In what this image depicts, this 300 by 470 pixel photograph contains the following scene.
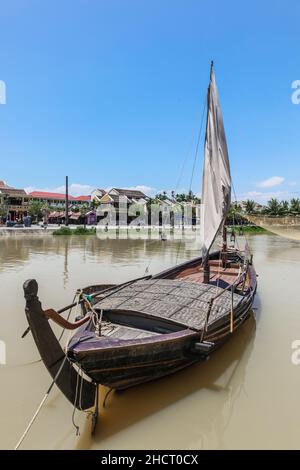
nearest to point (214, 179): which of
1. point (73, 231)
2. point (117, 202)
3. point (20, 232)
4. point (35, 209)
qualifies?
point (20, 232)

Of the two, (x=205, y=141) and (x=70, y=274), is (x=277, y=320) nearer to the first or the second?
(x=205, y=141)

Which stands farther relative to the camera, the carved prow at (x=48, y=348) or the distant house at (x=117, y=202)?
the distant house at (x=117, y=202)

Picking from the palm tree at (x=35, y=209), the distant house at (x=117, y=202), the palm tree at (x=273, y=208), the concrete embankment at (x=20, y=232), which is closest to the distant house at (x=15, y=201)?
the palm tree at (x=35, y=209)

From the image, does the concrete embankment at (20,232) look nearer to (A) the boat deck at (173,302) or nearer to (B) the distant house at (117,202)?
(B) the distant house at (117,202)

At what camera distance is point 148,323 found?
513 cm

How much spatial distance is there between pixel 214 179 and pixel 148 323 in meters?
3.70

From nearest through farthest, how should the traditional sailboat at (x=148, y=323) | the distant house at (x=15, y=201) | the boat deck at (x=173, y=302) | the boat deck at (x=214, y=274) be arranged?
the traditional sailboat at (x=148, y=323), the boat deck at (x=173, y=302), the boat deck at (x=214, y=274), the distant house at (x=15, y=201)

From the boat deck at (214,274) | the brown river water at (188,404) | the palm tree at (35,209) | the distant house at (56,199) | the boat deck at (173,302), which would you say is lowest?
the brown river water at (188,404)

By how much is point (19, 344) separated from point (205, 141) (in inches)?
246

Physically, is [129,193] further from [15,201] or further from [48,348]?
[48,348]

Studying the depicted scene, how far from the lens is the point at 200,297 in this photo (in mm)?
5871

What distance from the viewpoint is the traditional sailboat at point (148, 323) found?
12.4 ft

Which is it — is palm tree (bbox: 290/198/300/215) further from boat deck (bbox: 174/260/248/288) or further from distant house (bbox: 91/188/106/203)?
boat deck (bbox: 174/260/248/288)
